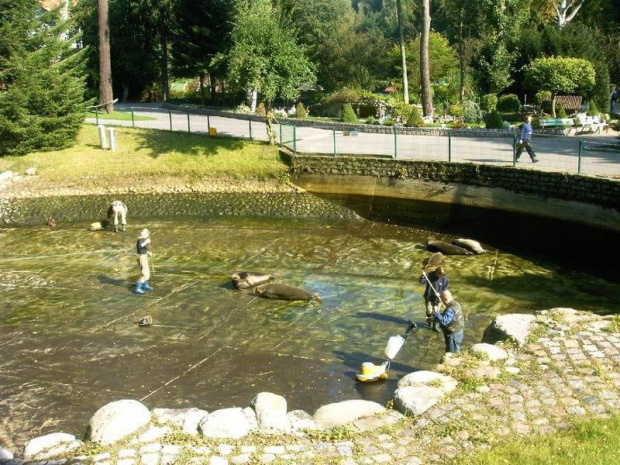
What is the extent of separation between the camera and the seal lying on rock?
15.4 metres

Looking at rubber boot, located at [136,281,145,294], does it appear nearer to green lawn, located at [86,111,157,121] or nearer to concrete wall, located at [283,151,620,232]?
concrete wall, located at [283,151,620,232]

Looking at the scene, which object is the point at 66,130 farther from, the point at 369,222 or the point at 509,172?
the point at 509,172

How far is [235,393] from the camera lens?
11008 mm

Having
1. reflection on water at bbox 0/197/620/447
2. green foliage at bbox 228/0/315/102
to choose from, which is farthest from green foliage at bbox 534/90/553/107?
reflection on water at bbox 0/197/620/447

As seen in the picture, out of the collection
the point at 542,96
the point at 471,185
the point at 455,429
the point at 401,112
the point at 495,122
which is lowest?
the point at 455,429

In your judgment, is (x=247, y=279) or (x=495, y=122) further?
(x=495, y=122)

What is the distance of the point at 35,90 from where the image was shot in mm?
27750

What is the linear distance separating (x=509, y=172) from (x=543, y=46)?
82.1ft

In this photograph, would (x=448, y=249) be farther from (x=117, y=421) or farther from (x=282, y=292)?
(x=117, y=421)

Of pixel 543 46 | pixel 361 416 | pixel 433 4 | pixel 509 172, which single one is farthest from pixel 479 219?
pixel 433 4

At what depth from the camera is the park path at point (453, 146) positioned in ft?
69.4

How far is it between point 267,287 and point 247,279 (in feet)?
2.31

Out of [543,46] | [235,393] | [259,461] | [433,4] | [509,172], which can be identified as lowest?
[235,393]

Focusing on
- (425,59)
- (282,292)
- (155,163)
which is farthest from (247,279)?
(425,59)
